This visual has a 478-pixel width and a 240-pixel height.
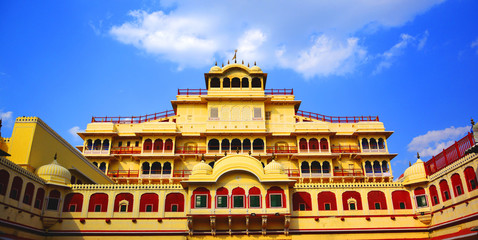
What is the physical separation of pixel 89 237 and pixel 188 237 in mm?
7904

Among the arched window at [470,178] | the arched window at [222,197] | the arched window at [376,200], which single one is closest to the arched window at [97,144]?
the arched window at [222,197]

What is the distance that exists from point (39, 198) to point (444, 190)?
103 feet

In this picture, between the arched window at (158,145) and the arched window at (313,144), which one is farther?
the arched window at (158,145)

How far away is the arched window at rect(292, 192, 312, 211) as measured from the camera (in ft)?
112

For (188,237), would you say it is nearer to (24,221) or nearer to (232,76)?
(24,221)

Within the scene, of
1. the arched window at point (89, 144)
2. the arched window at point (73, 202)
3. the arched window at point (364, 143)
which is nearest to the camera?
the arched window at point (73, 202)

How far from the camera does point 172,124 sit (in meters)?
48.9

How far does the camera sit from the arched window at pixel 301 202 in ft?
112

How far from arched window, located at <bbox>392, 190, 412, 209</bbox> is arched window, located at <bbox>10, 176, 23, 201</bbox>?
29.3 metres

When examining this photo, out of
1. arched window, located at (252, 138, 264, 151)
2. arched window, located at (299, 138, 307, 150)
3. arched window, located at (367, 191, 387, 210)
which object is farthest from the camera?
arched window, located at (252, 138, 264, 151)

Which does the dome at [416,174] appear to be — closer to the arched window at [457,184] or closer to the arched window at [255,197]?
the arched window at [457,184]

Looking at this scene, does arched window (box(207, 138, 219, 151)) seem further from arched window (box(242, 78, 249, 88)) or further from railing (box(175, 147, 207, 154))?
arched window (box(242, 78, 249, 88))

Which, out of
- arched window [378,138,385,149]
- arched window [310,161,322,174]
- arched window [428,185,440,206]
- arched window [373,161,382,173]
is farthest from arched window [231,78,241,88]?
arched window [428,185,440,206]

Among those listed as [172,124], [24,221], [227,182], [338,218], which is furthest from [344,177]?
[24,221]
